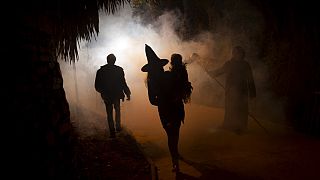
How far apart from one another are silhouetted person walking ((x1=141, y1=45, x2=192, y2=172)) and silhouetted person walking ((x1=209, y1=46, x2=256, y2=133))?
2794 millimetres

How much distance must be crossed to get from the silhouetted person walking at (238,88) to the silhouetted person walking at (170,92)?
2794 millimetres

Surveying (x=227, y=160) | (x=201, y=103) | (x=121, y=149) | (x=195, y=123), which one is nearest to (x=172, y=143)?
(x=227, y=160)

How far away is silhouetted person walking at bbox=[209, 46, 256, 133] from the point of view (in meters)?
8.49

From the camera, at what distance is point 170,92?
5.97 metres

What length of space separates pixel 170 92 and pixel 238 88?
3.12 m

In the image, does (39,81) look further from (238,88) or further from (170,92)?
(238,88)

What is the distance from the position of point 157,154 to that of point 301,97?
3.95 m

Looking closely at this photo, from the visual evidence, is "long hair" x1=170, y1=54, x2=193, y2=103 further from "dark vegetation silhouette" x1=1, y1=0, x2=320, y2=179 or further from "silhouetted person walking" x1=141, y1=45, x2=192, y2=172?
"dark vegetation silhouette" x1=1, y1=0, x2=320, y2=179

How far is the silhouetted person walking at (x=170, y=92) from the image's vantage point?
5.95m

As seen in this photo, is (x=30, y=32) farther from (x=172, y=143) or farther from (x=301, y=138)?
(x=301, y=138)

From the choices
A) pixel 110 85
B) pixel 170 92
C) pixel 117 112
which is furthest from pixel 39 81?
pixel 117 112

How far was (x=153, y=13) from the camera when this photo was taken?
2331cm

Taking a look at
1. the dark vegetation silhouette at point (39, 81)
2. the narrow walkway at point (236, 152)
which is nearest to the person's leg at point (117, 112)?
the narrow walkway at point (236, 152)

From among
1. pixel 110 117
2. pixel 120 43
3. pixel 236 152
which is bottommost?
pixel 236 152
